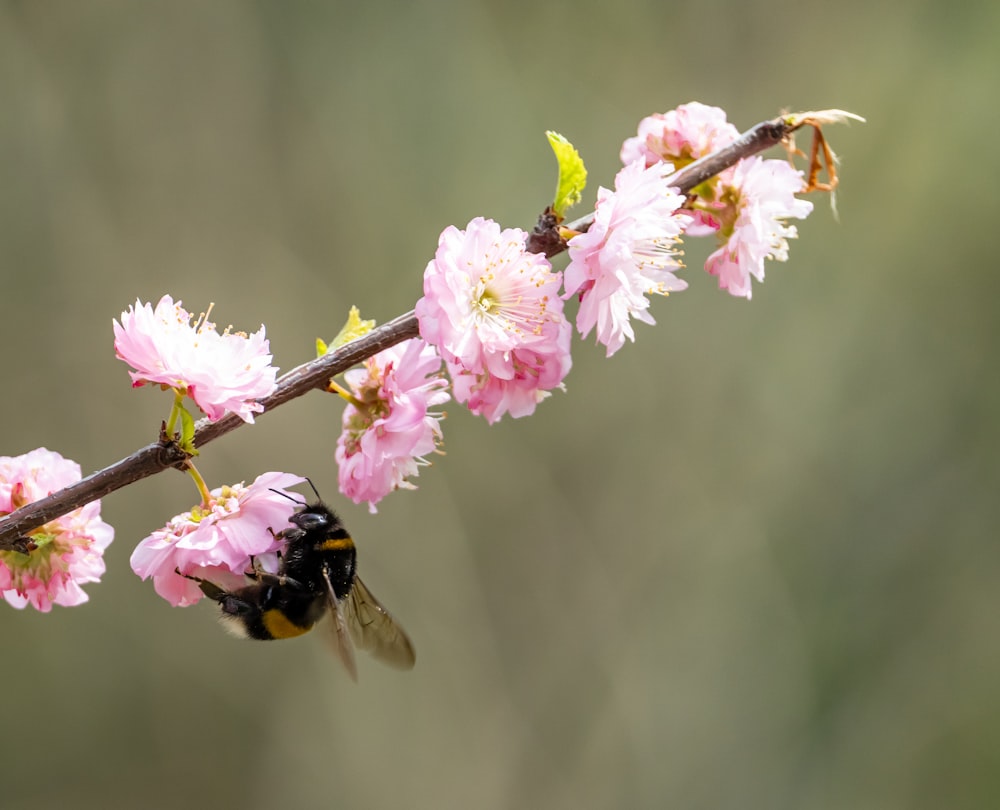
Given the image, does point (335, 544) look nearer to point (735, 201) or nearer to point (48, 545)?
point (48, 545)

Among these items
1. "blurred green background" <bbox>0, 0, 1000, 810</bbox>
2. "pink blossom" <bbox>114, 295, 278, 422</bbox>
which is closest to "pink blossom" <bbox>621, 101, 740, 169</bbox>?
"pink blossom" <bbox>114, 295, 278, 422</bbox>

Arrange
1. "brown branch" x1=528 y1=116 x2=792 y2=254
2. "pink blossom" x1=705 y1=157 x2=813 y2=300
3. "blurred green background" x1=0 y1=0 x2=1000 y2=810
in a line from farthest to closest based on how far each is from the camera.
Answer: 1. "blurred green background" x1=0 y1=0 x2=1000 y2=810
2. "pink blossom" x1=705 y1=157 x2=813 y2=300
3. "brown branch" x1=528 y1=116 x2=792 y2=254

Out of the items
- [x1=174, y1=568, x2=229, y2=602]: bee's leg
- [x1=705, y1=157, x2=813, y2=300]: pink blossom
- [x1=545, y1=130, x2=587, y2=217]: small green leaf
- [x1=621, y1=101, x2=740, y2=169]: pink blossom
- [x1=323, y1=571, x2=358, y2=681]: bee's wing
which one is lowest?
[x1=323, y1=571, x2=358, y2=681]: bee's wing

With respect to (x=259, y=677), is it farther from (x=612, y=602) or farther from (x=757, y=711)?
(x=757, y=711)

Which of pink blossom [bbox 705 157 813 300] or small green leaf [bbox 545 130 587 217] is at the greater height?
small green leaf [bbox 545 130 587 217]

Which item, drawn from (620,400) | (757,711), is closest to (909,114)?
(620,400)

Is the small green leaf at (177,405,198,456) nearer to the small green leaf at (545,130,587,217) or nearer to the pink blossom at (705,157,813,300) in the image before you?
the small green leaf at (545,130,587,217)
